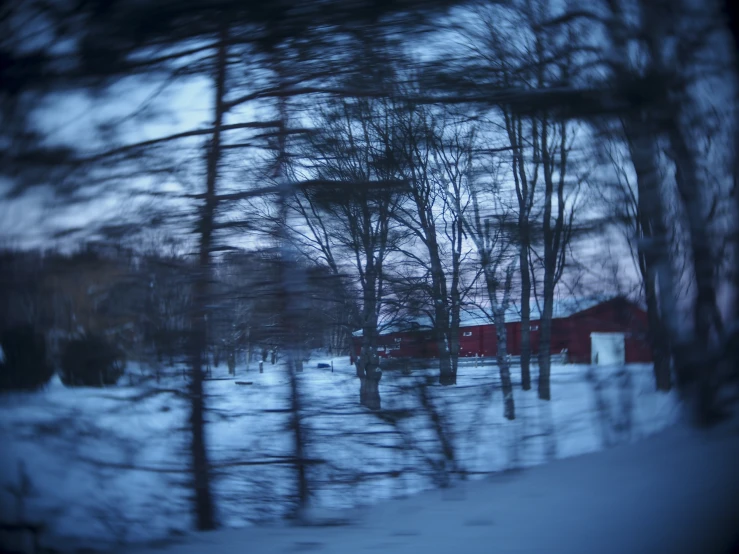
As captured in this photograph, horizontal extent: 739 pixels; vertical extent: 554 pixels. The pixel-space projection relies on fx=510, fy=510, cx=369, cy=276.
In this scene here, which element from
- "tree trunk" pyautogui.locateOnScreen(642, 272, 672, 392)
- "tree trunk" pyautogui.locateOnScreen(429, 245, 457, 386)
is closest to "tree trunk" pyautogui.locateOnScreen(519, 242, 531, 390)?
"tree trunk" pyautogui.locateOnScreen(429, 245, 457, 386)

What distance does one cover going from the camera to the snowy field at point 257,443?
3.81 metres

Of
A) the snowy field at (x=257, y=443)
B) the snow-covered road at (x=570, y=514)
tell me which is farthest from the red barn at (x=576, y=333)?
the snow-covered road at (x=570, y=514)

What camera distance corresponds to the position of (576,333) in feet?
15.0

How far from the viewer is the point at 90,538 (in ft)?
11.8

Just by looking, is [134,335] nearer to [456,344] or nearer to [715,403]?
[456,344]

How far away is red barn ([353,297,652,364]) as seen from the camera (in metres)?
4.36

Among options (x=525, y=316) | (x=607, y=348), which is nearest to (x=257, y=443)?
(x=525, y=316)

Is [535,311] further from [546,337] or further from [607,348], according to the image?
[607,348]

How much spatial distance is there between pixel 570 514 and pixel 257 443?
7.39 feet

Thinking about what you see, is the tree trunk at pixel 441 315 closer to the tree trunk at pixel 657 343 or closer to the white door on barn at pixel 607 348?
the white door on barn at pixel 607 348

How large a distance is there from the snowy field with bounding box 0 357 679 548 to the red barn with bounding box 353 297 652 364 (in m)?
0.24

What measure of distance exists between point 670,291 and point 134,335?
14.4 feet

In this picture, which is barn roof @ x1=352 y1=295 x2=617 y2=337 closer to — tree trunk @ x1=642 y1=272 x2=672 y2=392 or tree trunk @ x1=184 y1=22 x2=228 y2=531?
tree trunk @ x1=642 y1=272 x2=672 y2=392

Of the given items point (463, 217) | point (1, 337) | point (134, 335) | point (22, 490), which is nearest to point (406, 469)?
point (463, 217)
